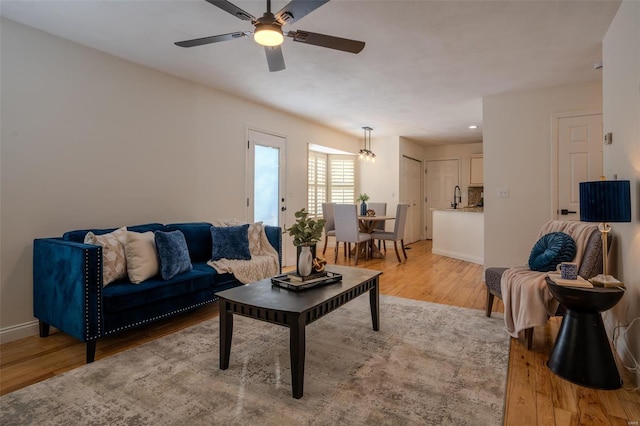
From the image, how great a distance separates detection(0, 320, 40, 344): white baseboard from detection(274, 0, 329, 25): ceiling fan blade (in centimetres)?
311

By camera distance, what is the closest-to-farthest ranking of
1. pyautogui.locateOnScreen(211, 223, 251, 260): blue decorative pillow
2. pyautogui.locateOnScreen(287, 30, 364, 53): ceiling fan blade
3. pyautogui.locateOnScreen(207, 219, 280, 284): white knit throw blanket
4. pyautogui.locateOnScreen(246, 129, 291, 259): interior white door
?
pyautogui.locateOnScreen(287, 30, 364, 53): ceiling fan blade < pyautogui.locateOnScreen(207, 219, 280, 284): white knit throw blanket < pyautogui.locateOnScreen(211, 223, 251, 260): blue decorative pillow < pyautogui.locateOnScreen(246, 129, 291, 259): interior white door

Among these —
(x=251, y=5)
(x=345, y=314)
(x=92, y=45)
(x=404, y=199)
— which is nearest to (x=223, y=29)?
(x=251, y=5)

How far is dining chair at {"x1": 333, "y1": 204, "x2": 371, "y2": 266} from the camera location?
18.6 ft

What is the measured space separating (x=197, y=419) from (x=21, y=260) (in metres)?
2.24

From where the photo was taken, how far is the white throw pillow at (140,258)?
269cm

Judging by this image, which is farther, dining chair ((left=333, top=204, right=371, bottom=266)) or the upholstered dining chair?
dining chair ((left=333, top=204, right=371, bottom=266))

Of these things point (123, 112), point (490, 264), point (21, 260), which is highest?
point (123, 112)

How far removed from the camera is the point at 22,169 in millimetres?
2738

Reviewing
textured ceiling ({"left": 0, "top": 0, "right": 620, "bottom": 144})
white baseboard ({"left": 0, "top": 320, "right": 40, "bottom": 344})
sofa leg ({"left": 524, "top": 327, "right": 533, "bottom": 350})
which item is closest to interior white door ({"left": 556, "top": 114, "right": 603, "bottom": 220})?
textured ceiling ({"left": 0, "top": 0, "right": 620, "bottom": 144})

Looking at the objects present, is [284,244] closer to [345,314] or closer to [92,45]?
[345,314]

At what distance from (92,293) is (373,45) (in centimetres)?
298

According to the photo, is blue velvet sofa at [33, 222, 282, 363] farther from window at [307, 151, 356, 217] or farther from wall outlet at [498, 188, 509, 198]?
window at [307, 151, 356, 217]

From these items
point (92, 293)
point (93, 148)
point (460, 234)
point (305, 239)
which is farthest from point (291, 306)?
point (460, 234)

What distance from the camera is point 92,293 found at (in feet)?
Result: 7.45
